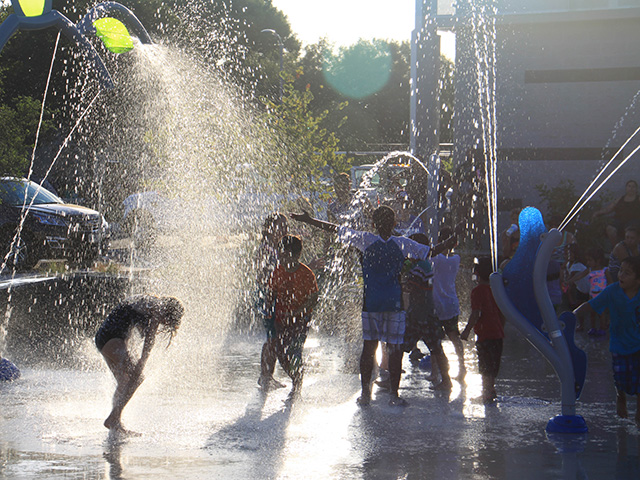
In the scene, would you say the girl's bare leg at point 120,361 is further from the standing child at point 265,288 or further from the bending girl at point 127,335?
the standing child at point 265,288

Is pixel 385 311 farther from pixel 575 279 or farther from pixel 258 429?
pixel 575 279

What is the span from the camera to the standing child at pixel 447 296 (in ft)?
26.9

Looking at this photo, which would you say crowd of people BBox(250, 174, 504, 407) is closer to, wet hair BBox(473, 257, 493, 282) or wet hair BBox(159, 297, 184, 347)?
wet hair BBox(473, 257, 493, 282)

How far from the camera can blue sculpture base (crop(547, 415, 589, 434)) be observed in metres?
6.14

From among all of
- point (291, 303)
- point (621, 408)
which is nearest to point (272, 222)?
point (291, 303)

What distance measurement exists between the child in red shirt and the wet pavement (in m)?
0.32

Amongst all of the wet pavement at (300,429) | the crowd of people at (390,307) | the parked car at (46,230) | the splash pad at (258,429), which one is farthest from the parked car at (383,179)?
the parked car at (46,230)

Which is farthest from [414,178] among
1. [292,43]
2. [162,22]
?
[292,43]

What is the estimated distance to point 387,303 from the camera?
7.14 m

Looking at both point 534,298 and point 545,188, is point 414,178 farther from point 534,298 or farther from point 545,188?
point 534,298

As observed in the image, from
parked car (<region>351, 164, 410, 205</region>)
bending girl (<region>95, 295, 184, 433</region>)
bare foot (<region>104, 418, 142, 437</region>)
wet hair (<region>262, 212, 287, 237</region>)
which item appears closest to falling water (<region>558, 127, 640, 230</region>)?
parked car (<region>351, 164, 410, 205</region>)

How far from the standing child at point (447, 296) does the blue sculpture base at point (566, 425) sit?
2.10m

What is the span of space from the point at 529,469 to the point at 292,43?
5668 cm

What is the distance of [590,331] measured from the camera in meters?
11.2
